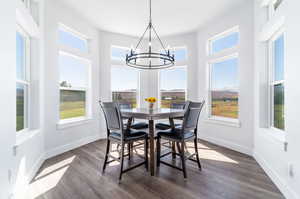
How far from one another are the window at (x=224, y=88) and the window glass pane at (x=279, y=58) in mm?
990

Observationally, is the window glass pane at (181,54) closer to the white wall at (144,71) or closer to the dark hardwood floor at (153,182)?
the white wall at (144,71)

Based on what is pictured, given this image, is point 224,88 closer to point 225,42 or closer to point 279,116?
point 225,42

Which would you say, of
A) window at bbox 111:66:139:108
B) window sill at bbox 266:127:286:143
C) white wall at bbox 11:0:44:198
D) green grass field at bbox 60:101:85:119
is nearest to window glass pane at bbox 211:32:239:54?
window sill at bbox 266:127:286:143

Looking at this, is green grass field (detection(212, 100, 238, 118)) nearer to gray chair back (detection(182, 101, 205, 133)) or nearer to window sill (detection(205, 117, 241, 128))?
window sill (detection(205, 117, 241, 128))

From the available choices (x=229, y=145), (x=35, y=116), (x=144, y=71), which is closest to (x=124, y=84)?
(x=144, y=71)

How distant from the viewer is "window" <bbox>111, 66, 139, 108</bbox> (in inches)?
170

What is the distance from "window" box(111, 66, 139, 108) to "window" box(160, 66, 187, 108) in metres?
0.84

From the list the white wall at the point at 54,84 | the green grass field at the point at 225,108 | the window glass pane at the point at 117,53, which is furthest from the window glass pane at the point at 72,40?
the green grass field at the point at 225,108

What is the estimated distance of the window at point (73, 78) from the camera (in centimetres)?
315

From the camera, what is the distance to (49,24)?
9.00 feet

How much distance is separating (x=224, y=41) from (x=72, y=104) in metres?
3.93

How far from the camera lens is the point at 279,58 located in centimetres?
220
